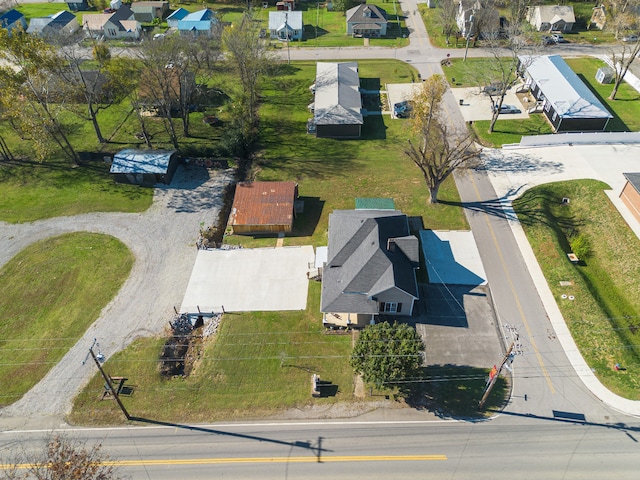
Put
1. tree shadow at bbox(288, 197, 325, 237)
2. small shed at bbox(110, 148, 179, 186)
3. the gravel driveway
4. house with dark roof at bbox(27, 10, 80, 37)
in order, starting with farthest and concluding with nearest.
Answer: house with dark roof at bbox(27, 10, 80, 37)
small shed at bbox(110, 148, 179, 186)
tree shadow at bbox(288, 197, 325, 237)
the gravel driveway

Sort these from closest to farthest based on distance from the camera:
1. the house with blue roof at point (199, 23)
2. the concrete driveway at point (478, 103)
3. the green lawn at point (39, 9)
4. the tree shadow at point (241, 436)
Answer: the tree shadow at point (241, 436) < the concrete driveway at point (478, 103) < the house with blue roof at point (199, 23) < the green lawn at point (39, 9)

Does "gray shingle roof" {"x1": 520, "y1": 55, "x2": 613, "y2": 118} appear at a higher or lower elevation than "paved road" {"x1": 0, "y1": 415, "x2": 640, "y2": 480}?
higher

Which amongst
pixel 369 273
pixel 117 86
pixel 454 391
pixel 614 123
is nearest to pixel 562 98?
pixel 614 123

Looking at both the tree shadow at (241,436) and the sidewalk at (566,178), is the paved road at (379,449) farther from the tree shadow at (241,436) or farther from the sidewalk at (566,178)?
the sidewalk at (566,178)

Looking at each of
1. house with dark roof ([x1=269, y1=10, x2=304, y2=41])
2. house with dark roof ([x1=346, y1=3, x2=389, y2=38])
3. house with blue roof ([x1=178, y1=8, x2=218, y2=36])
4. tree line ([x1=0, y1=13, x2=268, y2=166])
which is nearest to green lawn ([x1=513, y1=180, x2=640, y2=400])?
tree line ([x1=0, y1=13, x2=268, y2=166])

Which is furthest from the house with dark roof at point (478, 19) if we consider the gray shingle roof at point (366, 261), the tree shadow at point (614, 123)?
the gray shingle roof at point (366, 261)

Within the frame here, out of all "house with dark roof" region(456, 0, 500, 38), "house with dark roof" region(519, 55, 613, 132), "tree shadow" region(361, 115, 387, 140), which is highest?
"house with dark roof" region(456, 0, 500, 38)

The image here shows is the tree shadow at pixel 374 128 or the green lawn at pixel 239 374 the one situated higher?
the tree shadow at pixel 374 128

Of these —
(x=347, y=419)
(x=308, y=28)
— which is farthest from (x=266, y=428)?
(x=308, y=28)

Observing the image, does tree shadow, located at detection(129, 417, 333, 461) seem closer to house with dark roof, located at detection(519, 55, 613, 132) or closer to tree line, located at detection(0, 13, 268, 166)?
tree line, located at detection(0, 13, 268, 166)
